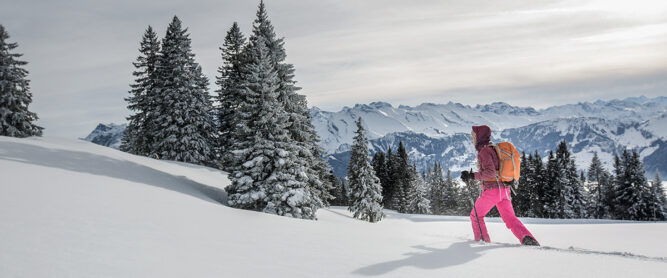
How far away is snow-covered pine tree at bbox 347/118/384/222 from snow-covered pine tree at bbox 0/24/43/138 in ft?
81.5

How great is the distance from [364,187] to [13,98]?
1063 inches

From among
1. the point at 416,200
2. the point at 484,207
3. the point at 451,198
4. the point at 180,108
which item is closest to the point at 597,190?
the point at 451,198

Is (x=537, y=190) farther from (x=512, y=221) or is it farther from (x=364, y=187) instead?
(x=512, y=221)

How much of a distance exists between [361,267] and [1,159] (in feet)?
39.5

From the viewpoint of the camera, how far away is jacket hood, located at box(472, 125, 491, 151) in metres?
7.42

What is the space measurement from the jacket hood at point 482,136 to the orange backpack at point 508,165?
0.32 meters

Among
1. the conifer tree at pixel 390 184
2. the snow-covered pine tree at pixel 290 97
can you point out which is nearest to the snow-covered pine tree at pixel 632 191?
the conifer tree at pixel 390 184

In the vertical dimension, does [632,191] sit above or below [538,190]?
above

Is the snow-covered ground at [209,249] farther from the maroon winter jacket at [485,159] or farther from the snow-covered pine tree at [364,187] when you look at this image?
the snow-covered pine tree at [364,187]

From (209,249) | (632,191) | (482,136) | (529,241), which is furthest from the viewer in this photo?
(632,191)

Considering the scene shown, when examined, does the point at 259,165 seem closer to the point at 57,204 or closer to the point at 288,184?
the point at 288,184

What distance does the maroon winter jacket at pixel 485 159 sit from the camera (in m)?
7.05

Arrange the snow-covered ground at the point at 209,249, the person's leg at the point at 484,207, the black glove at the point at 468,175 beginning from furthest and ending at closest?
the black glove at the point at 468,175 → the person's leg at the point at 484,207 → the snow-covered ground at the point at 209,249

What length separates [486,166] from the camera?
714cm
